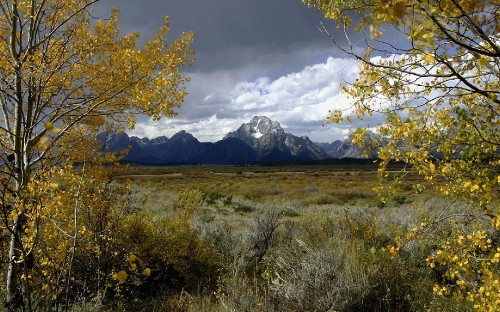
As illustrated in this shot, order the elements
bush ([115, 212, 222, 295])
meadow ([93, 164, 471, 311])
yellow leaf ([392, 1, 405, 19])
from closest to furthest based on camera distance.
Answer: yellow leaf ([392, 1, 405, 19]) < meadow ([93, 164, 471, 311]) < bush ([115, 212, 222, 295])

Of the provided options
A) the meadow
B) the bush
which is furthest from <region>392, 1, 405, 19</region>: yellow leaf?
the bush

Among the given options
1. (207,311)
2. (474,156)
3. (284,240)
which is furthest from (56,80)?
(284,240)

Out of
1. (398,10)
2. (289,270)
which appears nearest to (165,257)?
(289,270)

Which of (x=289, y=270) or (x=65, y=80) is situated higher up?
(x=65, y=80)

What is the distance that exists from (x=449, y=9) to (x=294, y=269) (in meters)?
4.40

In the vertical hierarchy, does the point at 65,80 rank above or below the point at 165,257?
above

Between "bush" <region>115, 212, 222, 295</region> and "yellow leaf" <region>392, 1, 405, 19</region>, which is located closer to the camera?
"yellow leaf" <region>392, 1, 405, 19</region>

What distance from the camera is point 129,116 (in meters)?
5.36

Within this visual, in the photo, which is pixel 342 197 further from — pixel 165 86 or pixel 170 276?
pixel 165 86

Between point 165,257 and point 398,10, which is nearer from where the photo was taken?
point 398,10

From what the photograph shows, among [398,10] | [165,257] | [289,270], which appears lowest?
[165,257]

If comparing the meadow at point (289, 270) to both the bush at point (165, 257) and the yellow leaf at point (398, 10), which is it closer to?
the bush at point (165, 257)

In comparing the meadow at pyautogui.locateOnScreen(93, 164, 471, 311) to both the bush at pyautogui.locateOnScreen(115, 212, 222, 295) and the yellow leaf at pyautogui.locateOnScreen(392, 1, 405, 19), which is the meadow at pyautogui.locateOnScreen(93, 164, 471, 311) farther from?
the yellow leaf at pyautogui.locateOnScreen(392, 1, 405, 19)

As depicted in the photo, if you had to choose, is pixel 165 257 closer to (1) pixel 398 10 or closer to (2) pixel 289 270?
(2) pixel 289 270
